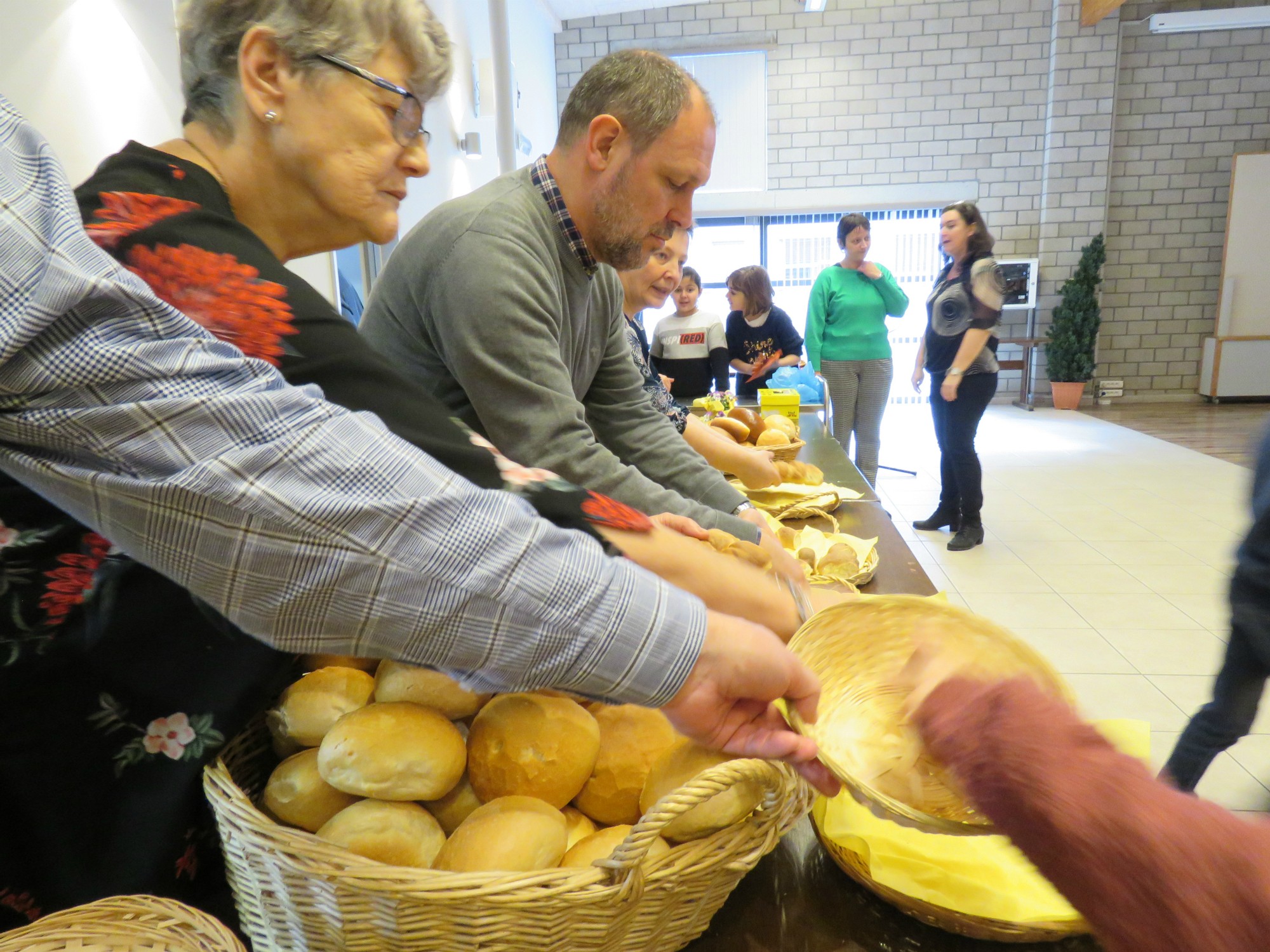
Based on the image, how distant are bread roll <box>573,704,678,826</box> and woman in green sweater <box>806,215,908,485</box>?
4682mm

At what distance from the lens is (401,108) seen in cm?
92

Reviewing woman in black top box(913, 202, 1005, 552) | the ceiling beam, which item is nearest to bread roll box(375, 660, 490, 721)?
woman in black top box(913, 202, 1005, 552)

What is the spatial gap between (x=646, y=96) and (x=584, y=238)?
0.85 feet

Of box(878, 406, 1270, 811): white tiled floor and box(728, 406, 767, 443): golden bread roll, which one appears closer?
box(728, 406, 767, 443): golden bread roll

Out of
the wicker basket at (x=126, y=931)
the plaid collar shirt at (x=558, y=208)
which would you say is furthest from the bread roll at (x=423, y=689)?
the plaid collar shirt at (x=558, y=208)

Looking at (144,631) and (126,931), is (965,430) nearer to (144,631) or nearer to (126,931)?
(144,631)

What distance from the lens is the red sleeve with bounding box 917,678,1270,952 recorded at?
379 mm

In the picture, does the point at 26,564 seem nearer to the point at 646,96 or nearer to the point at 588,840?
the point at 588,840

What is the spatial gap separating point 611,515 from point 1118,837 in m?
0.45

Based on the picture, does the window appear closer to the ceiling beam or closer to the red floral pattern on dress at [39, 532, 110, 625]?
the ceiling beam

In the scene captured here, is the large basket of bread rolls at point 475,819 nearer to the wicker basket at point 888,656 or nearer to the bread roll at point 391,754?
the bread roll at point 391,754

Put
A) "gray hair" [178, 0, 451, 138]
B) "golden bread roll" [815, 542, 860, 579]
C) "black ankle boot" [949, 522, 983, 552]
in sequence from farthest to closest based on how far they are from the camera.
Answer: "black ankle boot" [949, 522, 983, 552], "golden bread roll" [815, 542, 860, 579], "gray hair" [178, 0, 451, 138]

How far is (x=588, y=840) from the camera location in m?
0.68

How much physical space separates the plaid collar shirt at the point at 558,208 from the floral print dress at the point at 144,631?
2.50 ft
